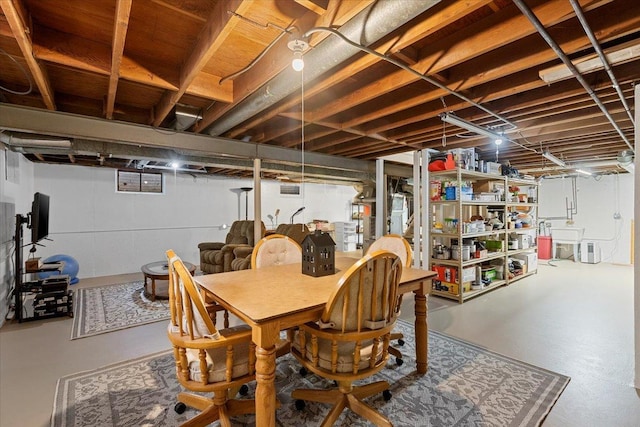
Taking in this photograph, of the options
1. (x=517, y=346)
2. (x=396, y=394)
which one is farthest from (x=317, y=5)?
(x=517, y=346)

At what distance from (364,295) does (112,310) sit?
374cm

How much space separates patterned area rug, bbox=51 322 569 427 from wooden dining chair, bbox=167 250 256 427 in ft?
1.68

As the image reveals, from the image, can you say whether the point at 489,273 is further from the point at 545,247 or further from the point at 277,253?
the point at 545,247

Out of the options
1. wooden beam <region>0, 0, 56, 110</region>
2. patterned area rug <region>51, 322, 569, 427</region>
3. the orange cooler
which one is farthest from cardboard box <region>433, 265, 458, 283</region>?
the orange cooler

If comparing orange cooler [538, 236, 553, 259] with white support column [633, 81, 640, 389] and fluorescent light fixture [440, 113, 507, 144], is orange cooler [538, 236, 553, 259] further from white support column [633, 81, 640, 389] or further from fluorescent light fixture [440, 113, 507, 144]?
white support column [633, 81, 640, 389]

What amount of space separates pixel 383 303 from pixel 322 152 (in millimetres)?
3759

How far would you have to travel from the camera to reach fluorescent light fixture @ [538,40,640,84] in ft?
5.90

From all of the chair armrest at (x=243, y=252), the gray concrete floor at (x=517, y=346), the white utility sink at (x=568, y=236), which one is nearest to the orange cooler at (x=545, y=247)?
the white utility sink at (x=568, y=236)

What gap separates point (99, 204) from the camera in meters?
5.81

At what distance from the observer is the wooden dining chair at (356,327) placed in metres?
1.53

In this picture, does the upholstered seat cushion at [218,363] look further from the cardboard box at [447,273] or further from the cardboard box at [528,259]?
the cardboard box at [528,259]

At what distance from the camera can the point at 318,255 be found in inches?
84.5

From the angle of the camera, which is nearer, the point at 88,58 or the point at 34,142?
the point at 88,58

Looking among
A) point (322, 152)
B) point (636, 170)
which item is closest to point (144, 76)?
point (322, 152)
